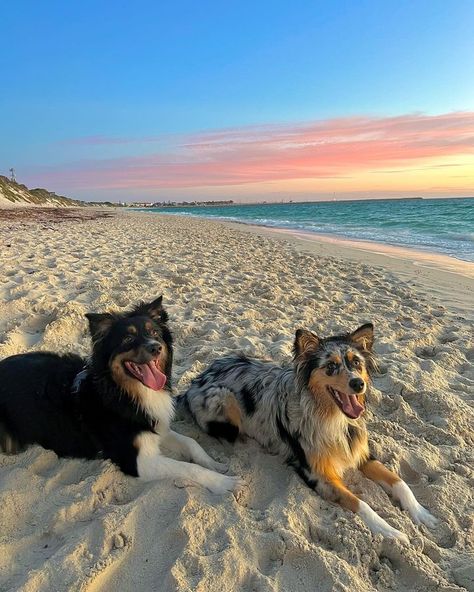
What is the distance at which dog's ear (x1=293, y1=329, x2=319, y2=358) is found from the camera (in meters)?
3.31

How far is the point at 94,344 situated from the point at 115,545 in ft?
4.68

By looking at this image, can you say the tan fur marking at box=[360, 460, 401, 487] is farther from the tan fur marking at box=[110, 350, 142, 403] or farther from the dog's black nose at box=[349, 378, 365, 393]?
the tan fur marking at box=[110, 350, 142, 403]

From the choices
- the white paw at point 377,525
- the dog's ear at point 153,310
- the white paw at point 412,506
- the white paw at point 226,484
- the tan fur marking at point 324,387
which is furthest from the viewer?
the dog's ear at point 153,310

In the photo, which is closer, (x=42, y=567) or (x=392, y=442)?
(x=42, y=567)

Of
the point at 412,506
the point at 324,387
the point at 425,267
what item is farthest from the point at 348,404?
the point at 425,267

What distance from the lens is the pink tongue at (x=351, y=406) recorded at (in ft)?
10.6

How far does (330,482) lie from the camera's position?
3.14 metres

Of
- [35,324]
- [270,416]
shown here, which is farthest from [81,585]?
[35,324]

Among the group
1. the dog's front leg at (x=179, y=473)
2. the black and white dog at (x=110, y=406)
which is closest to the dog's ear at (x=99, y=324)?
the black and white dog at (x=110, y=406)

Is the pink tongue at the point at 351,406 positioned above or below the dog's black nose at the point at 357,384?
below

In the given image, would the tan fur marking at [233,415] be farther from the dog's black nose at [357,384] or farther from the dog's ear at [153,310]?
the dog's black nose at [357,384]

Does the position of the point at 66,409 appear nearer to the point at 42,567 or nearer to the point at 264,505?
the point at 42,567

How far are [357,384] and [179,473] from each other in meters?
1.39

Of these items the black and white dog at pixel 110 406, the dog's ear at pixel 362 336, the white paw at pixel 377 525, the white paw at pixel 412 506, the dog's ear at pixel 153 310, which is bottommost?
the white paw at pixel 412 506
